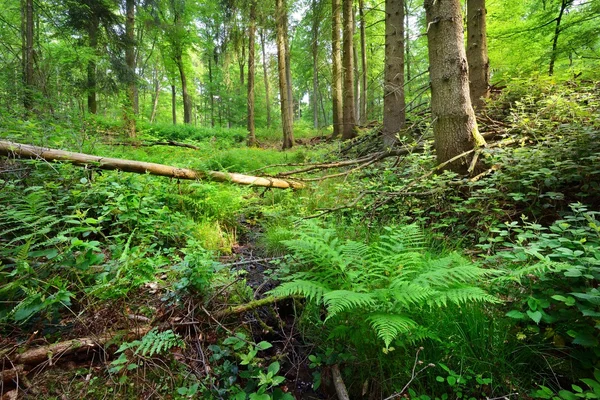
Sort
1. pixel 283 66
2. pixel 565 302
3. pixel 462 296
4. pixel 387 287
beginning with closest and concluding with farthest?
1. pixel 565 302
2. pixel 462 296
3. pixel 387 287
4. pixel 283 66

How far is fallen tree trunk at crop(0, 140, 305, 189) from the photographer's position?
3131 mm

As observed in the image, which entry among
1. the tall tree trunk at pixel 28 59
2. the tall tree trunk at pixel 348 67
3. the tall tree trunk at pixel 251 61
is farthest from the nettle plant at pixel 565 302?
the tall tree trunk at pixel 251 61

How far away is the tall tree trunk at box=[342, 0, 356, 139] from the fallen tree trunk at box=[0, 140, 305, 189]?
5179 mm

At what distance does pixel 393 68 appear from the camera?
5883mm

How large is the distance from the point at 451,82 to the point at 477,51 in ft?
8.45

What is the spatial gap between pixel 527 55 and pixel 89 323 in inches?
375

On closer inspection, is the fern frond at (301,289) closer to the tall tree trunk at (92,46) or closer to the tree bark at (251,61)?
the tall tree trunk at (92,46)

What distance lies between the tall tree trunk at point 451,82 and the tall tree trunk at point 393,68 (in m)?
2.04

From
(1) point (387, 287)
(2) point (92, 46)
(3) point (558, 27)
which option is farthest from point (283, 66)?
(1) point (387, 287)

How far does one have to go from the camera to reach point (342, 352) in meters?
1.61

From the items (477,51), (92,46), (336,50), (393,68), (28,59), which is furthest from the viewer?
(336,50)

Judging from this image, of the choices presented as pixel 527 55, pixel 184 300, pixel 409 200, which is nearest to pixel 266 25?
pixel 527 55

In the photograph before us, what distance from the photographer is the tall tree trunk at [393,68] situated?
5.70 meters

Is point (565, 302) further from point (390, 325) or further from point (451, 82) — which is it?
point (451, 82)
